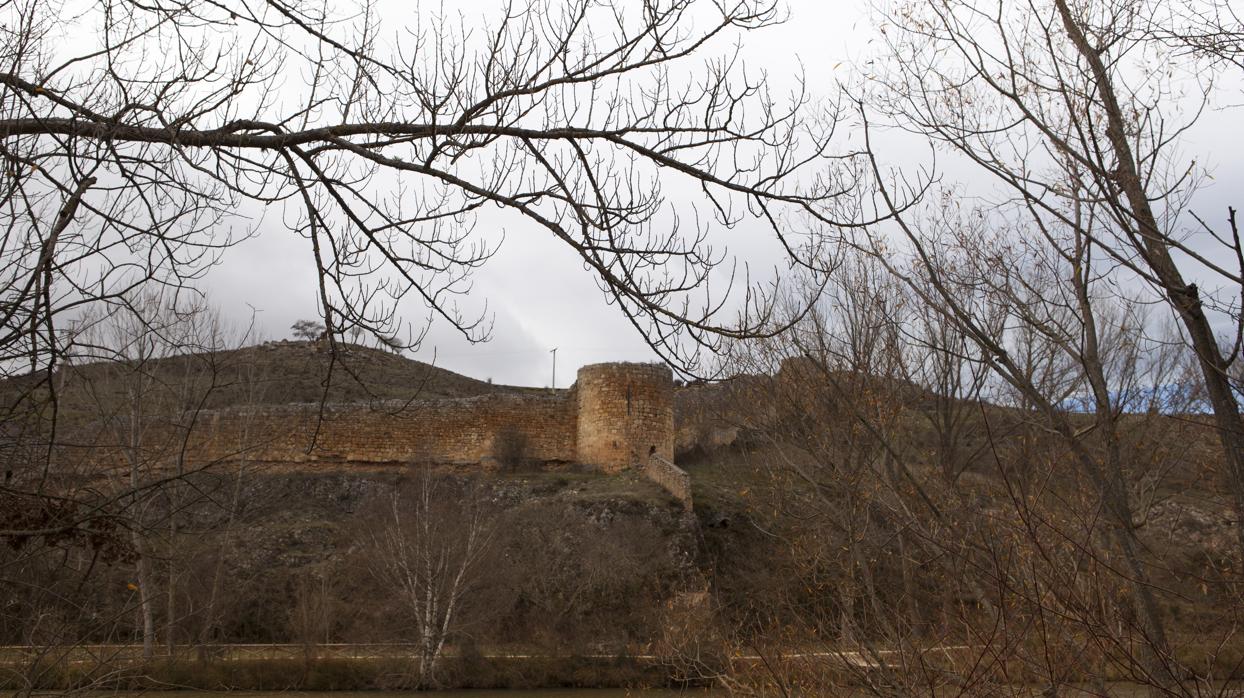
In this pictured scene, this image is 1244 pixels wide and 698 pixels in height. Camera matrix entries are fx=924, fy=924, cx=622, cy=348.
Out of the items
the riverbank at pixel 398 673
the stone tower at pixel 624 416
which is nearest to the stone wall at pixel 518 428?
the stone tower at pixel 624 416

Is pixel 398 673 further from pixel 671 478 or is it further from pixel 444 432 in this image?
pixel 444 432

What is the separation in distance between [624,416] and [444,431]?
489 centimetres

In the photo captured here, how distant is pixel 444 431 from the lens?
81.2 feet

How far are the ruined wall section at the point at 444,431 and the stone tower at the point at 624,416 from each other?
883 mm

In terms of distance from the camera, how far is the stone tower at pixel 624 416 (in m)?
23.9

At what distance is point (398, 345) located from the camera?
11.9ft

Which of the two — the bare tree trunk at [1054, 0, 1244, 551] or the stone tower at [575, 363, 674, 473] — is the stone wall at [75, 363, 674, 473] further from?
the bare tree trunk at [1054, 0, 1244, 551]

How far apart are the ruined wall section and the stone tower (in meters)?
0.88

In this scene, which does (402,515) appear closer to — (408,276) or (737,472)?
(737,472)

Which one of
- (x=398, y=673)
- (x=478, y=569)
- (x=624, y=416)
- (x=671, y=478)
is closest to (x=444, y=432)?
(x=624, y=416)

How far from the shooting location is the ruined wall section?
23.6 meters

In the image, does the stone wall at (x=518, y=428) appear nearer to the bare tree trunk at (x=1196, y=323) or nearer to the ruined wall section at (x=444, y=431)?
the ruined wall section at (x=444, y=431)

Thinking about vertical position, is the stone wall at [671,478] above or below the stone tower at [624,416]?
below

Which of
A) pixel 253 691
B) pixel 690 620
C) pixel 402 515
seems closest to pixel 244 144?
pixel 690 620
